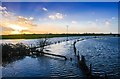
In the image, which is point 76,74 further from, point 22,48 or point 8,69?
point 22,48

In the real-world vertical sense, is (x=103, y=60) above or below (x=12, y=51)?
below

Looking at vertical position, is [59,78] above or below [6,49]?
below

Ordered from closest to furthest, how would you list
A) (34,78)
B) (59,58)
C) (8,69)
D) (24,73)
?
(34,78) → (24,73) → (8,69) → (59,58)

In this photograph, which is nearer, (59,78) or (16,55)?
(59,78)

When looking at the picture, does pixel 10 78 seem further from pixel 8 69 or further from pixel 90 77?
pixel 90 77

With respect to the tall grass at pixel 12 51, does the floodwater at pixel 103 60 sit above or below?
below

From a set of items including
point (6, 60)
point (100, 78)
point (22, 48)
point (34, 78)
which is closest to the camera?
point (100, 78)

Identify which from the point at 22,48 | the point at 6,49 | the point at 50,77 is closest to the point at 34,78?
the point at 50,77

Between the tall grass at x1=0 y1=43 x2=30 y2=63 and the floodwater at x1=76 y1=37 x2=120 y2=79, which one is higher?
the tall grass at x1=0 y1=43 x2=30 y2=63

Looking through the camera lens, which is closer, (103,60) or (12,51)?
(12,51)

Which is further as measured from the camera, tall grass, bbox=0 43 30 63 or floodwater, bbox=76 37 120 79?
tall grass, bbox=0 43 30 63

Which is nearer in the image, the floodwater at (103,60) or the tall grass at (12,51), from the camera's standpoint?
the floodwater at (103,60)

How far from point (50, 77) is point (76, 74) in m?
1.50

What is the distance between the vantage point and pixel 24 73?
1073 cm
